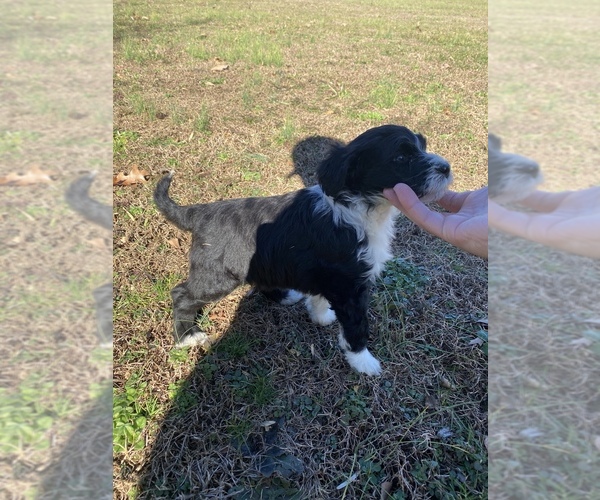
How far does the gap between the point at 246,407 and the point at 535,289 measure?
2342 millimetres

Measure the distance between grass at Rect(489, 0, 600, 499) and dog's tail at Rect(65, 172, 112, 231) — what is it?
3.22 ft

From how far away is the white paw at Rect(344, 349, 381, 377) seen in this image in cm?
328

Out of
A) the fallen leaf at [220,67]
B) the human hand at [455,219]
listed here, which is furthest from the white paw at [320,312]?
the fallen leaf at [220,67]

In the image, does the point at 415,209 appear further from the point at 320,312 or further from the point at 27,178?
the point at 27,178

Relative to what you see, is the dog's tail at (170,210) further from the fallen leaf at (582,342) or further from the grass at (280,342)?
the fallen leaf at (582,342)

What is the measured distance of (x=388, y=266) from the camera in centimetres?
421

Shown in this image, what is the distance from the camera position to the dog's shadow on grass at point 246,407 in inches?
104

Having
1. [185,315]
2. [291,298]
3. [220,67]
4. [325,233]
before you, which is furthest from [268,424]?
[220,67]

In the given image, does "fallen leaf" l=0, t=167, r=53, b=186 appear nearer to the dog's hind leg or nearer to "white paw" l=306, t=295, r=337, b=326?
the dog's hind leg

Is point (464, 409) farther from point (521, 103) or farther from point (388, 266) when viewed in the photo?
point (521, 103)

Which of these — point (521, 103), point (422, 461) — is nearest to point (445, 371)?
point (422, 461)

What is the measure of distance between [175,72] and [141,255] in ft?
15.7

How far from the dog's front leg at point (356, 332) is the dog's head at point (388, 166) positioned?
79cm

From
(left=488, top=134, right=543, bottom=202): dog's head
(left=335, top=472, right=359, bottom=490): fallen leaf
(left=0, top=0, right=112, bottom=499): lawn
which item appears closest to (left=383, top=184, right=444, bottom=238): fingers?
(left=335, top=472, right=359, bottom=490): fallen leaf
